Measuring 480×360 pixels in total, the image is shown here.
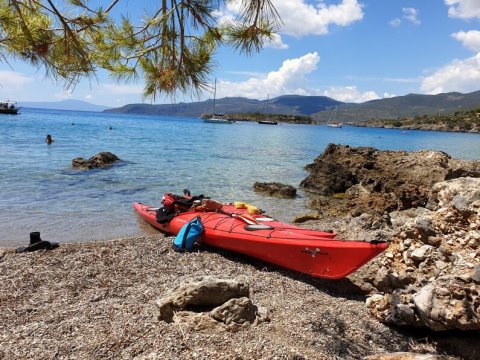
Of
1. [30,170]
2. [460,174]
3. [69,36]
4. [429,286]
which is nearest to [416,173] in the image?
[460,174]

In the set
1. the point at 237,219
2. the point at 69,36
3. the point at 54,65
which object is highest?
the point at 69,36

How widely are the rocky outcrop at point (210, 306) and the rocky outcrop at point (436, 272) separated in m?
1.50

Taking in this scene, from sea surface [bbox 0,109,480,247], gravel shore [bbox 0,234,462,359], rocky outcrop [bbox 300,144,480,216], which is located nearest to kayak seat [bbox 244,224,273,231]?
gravel shore [bbox 0,234,462,359]

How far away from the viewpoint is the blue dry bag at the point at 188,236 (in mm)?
7207

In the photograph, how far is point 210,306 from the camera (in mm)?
4125

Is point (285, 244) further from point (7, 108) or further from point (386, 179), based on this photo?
point (7, 108)

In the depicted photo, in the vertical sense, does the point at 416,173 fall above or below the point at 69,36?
below

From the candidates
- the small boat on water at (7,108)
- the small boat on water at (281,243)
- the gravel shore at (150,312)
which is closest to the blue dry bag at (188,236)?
the small boat on water at (281,243)

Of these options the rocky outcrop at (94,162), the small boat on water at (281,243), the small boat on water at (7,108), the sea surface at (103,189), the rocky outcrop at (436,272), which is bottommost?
the sea surface at (103,189)

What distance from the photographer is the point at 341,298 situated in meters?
5.35

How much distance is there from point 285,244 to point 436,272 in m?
2.37

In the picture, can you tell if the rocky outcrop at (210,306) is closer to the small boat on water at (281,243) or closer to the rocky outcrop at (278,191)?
the small boat on water at (281,243)

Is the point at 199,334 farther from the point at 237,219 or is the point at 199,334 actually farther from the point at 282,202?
the point at 282,202

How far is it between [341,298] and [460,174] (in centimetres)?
1036
